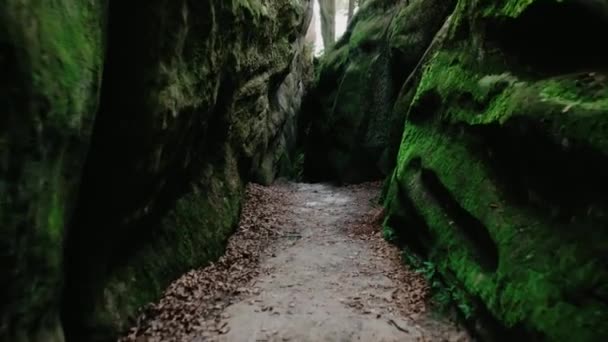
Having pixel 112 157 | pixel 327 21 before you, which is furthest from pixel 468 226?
pixel 327 21

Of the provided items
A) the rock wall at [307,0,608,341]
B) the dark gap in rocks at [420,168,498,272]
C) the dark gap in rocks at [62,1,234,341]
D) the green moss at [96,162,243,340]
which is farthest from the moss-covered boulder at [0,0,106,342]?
the dark gap in rocks at [420,168,498,272]

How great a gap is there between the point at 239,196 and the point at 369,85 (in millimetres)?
10095

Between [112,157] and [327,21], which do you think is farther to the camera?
[327,21]

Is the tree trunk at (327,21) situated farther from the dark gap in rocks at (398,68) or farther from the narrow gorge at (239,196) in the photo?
the narrow gorge at (239,196)

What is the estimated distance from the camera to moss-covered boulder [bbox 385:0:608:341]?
15.2 feet

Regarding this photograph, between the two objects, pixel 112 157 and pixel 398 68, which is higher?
pixel 398 68

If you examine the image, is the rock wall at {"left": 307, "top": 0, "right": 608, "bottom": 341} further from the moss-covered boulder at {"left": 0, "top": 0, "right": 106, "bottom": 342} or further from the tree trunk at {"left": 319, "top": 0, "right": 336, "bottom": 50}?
the tree trunk at {"left": 319, "top": 0, "right": 336, "bottom": 50}

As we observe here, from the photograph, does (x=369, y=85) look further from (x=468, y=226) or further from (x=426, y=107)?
(x=468, y=226)

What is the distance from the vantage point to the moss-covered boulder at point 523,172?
4633mm

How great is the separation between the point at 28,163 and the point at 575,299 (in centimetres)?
565

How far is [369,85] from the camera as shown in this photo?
19359 mm

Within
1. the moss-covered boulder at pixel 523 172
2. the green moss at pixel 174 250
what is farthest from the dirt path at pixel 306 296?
the moss-covered boulder at pixel 523 172

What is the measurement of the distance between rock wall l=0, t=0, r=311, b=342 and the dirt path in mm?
697

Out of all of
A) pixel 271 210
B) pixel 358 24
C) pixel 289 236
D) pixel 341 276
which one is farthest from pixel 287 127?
pixel 341 276
